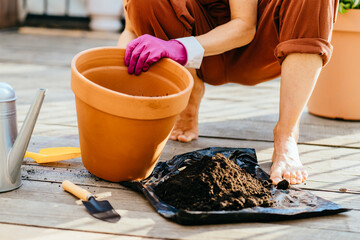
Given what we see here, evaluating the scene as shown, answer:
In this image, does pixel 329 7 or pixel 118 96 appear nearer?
pixel 118 96

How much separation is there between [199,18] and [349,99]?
873mm

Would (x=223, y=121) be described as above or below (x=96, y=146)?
below

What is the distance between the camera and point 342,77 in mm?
1954

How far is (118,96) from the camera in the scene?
41.2 inches

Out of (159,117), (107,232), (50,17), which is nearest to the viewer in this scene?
(107,232)

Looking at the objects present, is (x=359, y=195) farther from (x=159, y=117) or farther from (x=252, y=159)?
(x=159, y=117)

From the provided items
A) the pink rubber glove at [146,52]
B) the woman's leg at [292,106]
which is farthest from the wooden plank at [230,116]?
the pink rubber glove at [146,52]

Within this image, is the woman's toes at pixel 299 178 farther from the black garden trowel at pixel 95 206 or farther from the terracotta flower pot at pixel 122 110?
the black garden trowel at pixel 95 206

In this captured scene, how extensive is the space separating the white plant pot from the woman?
2558 mm

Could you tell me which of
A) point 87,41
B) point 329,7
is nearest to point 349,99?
point 329,7

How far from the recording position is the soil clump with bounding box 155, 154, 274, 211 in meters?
1.05

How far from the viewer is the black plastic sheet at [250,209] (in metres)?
1.01

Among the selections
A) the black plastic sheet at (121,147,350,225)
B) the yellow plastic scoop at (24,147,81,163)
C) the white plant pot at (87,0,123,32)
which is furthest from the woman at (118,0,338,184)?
the white plant pot at (87,0,123,32)

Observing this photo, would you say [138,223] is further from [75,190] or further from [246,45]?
[246,45]
